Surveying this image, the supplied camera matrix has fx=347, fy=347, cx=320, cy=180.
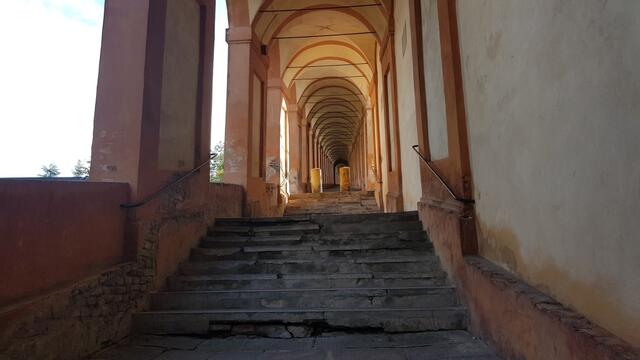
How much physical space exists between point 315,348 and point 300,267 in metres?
1.41

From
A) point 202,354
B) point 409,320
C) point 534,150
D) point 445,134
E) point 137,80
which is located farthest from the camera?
point 445,134

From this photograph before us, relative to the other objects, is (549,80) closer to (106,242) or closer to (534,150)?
(534,150)

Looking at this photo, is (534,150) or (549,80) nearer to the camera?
(549,80)

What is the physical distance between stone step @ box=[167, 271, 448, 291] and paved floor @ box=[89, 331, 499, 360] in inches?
28.5

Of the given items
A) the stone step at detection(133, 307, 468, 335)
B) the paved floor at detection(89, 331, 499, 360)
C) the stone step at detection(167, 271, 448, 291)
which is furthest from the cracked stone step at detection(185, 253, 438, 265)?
the paved floor at detection(89, 331, 499, 360)

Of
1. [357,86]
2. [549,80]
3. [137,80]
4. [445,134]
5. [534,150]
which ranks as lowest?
[534,150]

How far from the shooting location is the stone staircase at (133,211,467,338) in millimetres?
3488

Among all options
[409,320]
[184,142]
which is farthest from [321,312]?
[184,142]

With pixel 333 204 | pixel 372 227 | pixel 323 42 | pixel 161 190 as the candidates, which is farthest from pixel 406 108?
pixel 323 42

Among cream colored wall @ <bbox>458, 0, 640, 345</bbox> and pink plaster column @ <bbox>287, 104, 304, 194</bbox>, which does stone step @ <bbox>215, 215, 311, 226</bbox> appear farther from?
pink plaster column @ <bbox>287, 104, 304, 194</bbox>

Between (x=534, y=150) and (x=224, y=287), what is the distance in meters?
3.49

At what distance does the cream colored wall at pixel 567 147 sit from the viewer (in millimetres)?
1501

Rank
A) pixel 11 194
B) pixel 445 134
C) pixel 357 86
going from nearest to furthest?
pixel 11 194 → pixel 445 134 → pixel 357 86

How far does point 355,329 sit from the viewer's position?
3457 millimetres
